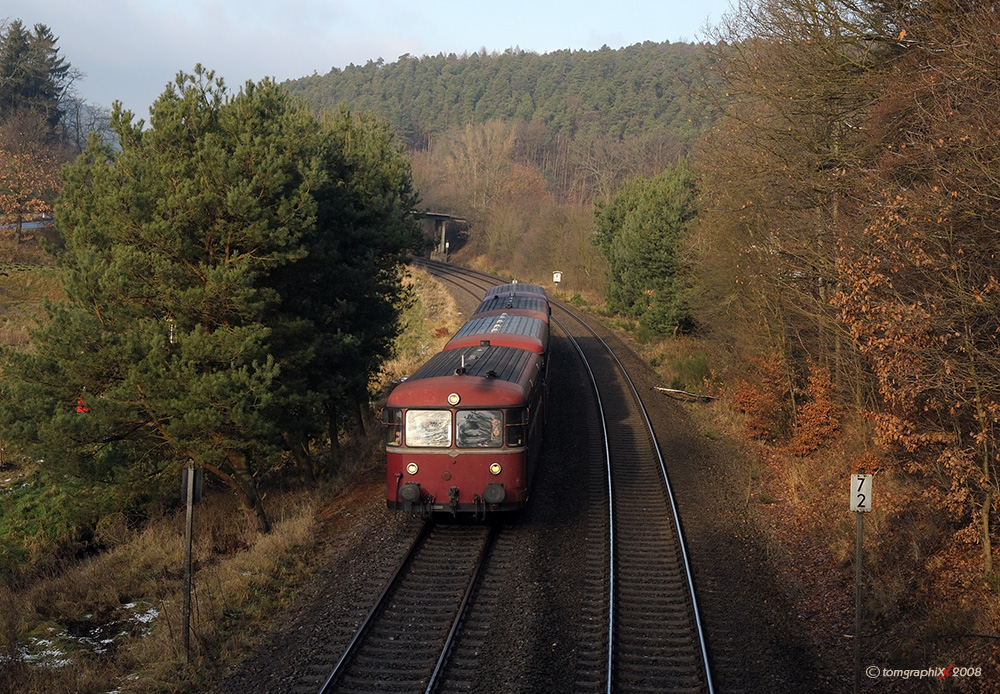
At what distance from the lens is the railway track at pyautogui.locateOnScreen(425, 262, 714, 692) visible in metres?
9.02

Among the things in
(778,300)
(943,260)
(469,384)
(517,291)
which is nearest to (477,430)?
(469,384)

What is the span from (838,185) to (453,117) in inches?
5288

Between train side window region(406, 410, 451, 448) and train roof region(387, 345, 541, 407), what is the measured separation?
0.16 metres

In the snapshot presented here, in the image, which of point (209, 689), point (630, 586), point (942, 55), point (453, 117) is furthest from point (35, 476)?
point (453, 117)

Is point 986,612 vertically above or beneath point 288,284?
beneath

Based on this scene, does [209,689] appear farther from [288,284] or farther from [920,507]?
[920,507]

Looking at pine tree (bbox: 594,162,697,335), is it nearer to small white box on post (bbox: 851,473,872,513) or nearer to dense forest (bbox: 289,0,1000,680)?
dense forest (bbox: 289,0,1000,680)

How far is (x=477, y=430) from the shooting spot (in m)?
12.7

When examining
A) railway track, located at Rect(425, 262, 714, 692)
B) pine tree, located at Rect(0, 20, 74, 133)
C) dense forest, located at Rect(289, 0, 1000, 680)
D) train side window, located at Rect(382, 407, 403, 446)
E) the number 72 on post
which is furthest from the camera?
pine tree, located at Rect(0, 20, 74, 133)

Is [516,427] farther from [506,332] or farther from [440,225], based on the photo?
[440,225]

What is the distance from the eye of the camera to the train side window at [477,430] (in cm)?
1266

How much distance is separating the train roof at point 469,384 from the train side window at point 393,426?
145 mm

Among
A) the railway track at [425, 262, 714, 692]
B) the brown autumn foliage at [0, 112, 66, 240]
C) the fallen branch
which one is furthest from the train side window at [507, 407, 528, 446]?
the brown autumn foliage at [0, 112, 66, 240]

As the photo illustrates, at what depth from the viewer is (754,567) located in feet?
40.1
